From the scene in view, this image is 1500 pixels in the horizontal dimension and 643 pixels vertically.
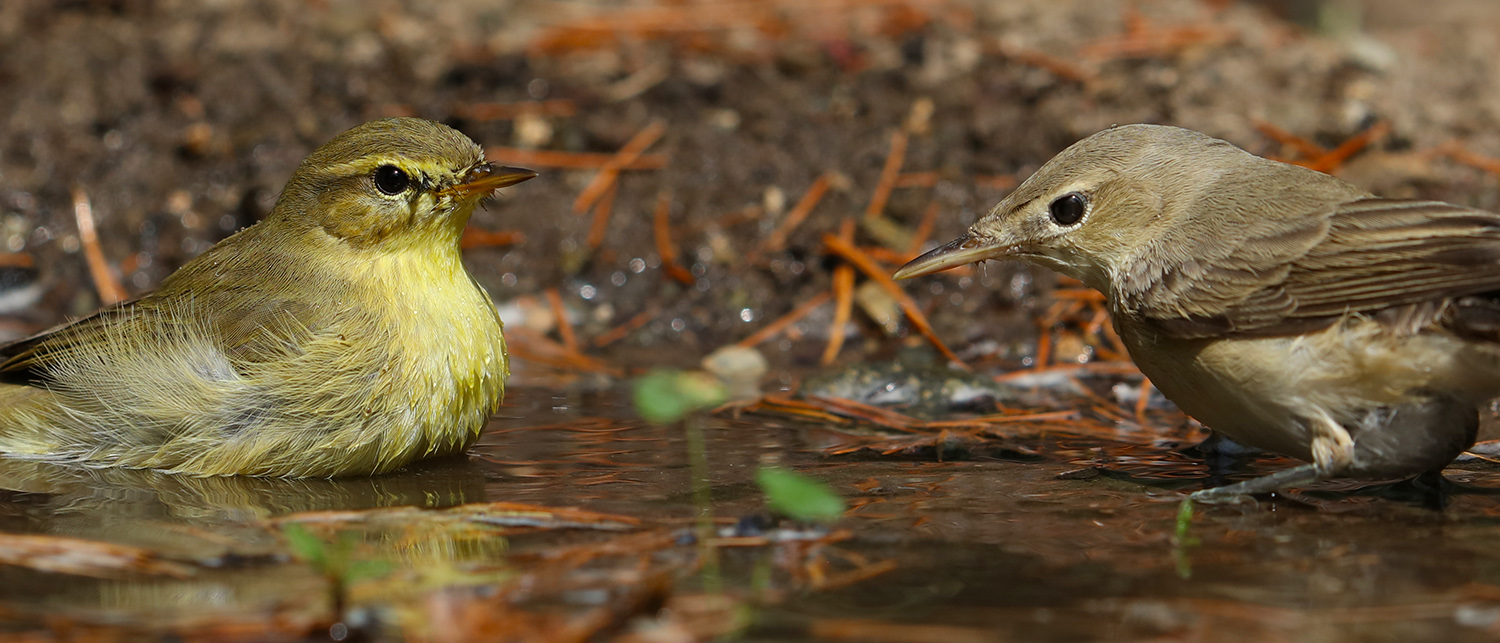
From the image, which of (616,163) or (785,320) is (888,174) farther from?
(616,163)

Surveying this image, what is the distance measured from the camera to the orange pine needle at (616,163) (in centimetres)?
745

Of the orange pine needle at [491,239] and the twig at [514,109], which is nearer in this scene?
the orange pine needle at [491,239]

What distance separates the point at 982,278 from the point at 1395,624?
405 cm

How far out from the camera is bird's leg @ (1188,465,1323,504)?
385cm

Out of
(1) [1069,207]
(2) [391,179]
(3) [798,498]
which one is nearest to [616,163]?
(2) [391,179]

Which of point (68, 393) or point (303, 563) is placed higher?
point (68, 393)

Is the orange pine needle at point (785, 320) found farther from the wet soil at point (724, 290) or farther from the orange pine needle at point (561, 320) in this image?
the orange pine needle at point (561, 320)

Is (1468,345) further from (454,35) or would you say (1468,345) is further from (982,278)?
(454,35)

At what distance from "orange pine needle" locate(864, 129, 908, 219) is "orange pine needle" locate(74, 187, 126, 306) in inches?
154

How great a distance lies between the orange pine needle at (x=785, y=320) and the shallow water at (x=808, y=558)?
2.00 m

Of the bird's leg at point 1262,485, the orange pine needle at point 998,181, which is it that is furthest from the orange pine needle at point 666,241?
the bird's leg at point 1262,485

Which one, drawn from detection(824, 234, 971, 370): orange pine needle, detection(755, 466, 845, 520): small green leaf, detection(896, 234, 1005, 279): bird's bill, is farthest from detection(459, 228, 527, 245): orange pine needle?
detection(755, 466, 845, 520): small green leaf

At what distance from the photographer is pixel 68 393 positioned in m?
4.82

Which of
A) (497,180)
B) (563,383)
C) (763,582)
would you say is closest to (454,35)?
(563,383)
